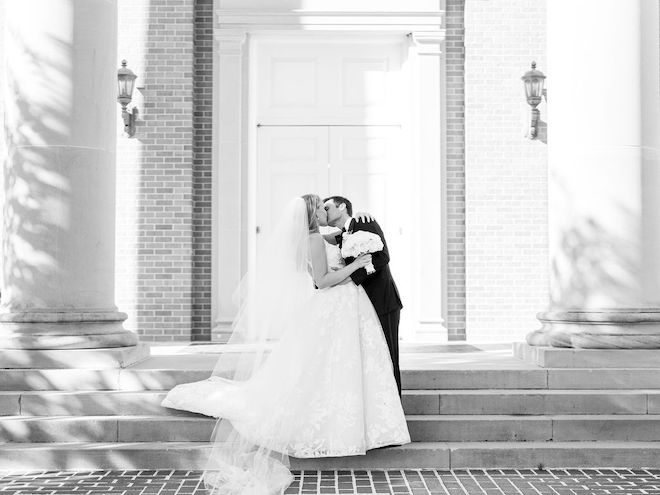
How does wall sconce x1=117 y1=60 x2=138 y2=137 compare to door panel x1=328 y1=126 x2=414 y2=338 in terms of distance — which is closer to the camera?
wall sconce x1=117 y1=60 x2=138 y2=137

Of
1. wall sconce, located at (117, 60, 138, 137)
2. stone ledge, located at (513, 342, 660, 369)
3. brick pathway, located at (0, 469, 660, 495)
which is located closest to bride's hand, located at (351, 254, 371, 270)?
brick pathway, located at (0, 469, 660, 495)

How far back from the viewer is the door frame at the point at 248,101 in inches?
388

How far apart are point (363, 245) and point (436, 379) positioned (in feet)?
4.67

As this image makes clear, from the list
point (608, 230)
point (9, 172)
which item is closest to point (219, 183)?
point (9, 172)

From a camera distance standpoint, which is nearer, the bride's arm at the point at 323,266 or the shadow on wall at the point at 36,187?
the bride's arm at the point at 323,266

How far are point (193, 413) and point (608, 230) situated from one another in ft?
12.1

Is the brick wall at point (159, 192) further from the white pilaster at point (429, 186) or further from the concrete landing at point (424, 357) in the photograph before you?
the white pilaster at point (429, 186)

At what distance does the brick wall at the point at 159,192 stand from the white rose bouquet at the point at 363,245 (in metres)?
4.44

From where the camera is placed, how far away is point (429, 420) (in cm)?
591

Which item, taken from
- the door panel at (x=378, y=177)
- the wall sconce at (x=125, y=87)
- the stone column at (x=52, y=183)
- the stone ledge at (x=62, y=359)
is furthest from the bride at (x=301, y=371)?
the wall sconce at (x=125, y=87)

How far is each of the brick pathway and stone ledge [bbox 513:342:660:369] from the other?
3.66 ft

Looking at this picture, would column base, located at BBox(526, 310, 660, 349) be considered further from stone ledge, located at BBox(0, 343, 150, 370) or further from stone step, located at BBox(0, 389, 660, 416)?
stone ledge, located at BBox(0, 343, 150, 370)

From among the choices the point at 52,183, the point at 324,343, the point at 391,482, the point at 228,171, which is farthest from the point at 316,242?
the point at 228,171

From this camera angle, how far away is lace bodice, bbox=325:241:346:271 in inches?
231
